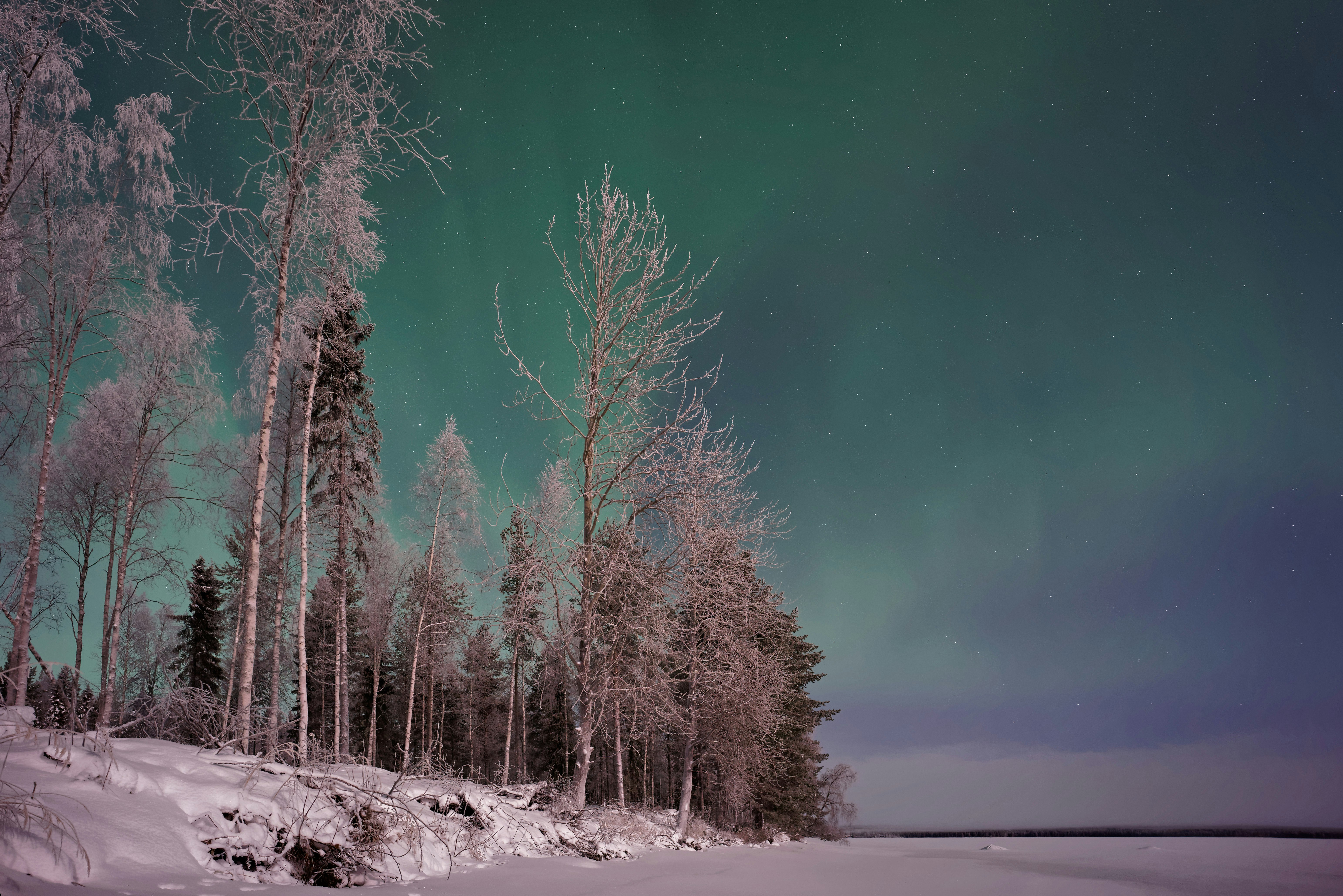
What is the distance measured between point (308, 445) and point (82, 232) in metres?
5.51

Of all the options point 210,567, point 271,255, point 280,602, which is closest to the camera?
point 271,255

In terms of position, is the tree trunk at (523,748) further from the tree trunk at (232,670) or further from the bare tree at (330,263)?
the bare tree at (330,263)

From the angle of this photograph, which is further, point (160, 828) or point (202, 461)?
point (202, 461)

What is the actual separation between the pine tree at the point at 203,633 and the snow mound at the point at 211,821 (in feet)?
89.5

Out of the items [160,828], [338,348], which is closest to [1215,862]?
[160,828]

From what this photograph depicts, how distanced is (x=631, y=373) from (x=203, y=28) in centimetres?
752

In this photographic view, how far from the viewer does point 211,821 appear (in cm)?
332

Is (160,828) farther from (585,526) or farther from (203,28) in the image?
(203,28)

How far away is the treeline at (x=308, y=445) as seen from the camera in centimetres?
838

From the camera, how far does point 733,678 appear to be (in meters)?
10.9

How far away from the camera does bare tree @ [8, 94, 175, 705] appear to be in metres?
10.6

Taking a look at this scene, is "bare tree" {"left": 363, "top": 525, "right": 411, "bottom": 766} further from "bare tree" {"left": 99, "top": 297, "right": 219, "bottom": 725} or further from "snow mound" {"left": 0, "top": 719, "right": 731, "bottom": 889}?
"snow mound" {"left": 0, "top": 719, "right": 731, "bottom": 889}

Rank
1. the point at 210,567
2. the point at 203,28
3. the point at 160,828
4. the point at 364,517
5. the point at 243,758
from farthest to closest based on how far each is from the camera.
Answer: the point at 210,567, the point at 364,517, the point at 203,28, the point at 243,758, the point at 160,828

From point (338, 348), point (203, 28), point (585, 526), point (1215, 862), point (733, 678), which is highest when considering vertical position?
point (203, 28)
